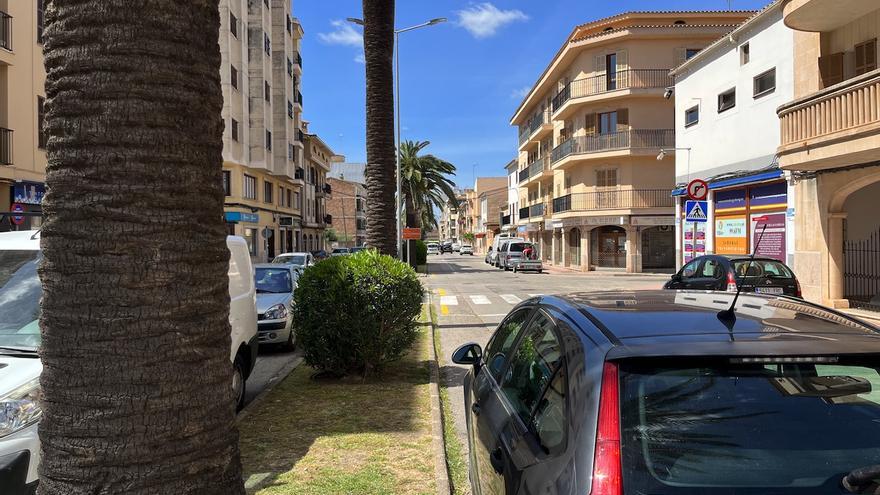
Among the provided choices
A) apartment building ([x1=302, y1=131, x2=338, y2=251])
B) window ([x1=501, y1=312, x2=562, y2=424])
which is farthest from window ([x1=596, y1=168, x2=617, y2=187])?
window ([x1=501, y1=312, x2=562, y2=424])

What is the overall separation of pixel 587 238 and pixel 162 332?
37.0m

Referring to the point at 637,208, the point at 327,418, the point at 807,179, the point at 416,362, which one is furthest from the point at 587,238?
the point at 327,418

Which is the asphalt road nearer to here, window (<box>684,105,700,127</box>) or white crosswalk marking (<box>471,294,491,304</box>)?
white crosswalk marking (<box>471,294,491,304</box>)

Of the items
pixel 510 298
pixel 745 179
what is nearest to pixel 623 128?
pixel 745 179

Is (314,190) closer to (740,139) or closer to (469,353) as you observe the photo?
(740,139)

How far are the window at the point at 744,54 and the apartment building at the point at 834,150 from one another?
370 cm

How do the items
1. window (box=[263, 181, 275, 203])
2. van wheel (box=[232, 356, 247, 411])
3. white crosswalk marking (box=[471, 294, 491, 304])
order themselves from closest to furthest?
van wheel (box=[232, 356, 247, 411]) < white crosswalk marking (box=[471, 294, 491, 304]) < window (box=[263, 181, 275, 203])

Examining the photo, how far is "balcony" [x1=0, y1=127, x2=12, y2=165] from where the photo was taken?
1655 cm

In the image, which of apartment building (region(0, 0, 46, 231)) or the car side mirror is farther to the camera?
apartment building (region(0, 0, 46, 231))

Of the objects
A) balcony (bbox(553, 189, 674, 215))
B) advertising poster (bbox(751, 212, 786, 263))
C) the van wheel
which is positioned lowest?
the van wheel

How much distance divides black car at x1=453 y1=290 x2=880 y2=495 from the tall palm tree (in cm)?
4061

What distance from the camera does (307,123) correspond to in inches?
2458

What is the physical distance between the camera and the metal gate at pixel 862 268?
1515 centimetres

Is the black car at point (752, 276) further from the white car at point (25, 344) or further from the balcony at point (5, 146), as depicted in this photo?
the balcony at point (5, 146)
